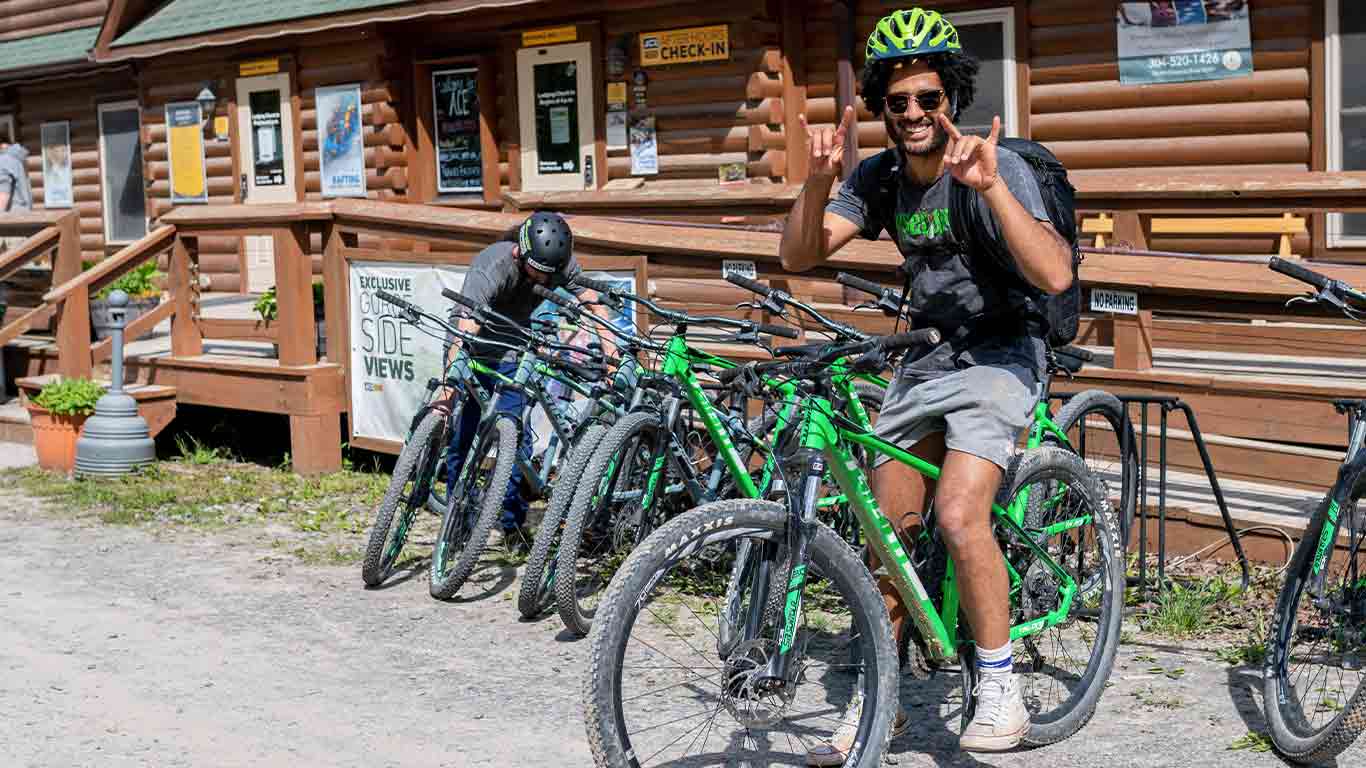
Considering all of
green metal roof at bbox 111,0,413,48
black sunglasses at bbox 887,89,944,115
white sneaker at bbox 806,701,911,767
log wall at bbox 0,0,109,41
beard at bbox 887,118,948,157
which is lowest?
white sneaker at bbox 806,701,911,767

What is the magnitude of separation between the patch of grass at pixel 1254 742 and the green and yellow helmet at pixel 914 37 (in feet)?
6.82

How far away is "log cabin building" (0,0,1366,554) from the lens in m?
7.25

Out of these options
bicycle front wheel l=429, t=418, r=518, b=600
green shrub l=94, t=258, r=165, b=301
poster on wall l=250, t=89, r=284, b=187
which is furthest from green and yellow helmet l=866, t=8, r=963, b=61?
poster on wall l=250, t=89, r=284, b=187

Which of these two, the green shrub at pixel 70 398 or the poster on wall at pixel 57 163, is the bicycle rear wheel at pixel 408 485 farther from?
the poster on wall at pixel 57 163

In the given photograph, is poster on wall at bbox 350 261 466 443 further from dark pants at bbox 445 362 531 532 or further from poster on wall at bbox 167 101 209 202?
poster on wall at bbox 167 101 209 202

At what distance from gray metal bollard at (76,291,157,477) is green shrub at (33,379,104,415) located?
0.85ft

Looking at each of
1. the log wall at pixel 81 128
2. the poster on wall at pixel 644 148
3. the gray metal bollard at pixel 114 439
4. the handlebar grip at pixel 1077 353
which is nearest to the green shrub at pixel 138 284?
the gray metal bollard at pixel 114 439

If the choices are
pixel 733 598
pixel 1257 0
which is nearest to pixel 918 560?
pixel 733 598

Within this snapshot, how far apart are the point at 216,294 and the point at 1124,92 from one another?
10729 mm

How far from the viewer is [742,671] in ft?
13.0

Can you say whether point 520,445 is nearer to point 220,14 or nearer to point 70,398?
point 70,398

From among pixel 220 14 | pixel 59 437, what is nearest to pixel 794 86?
pixel 59 437

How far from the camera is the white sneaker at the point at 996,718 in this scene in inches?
171

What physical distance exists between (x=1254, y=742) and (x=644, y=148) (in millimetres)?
10735
